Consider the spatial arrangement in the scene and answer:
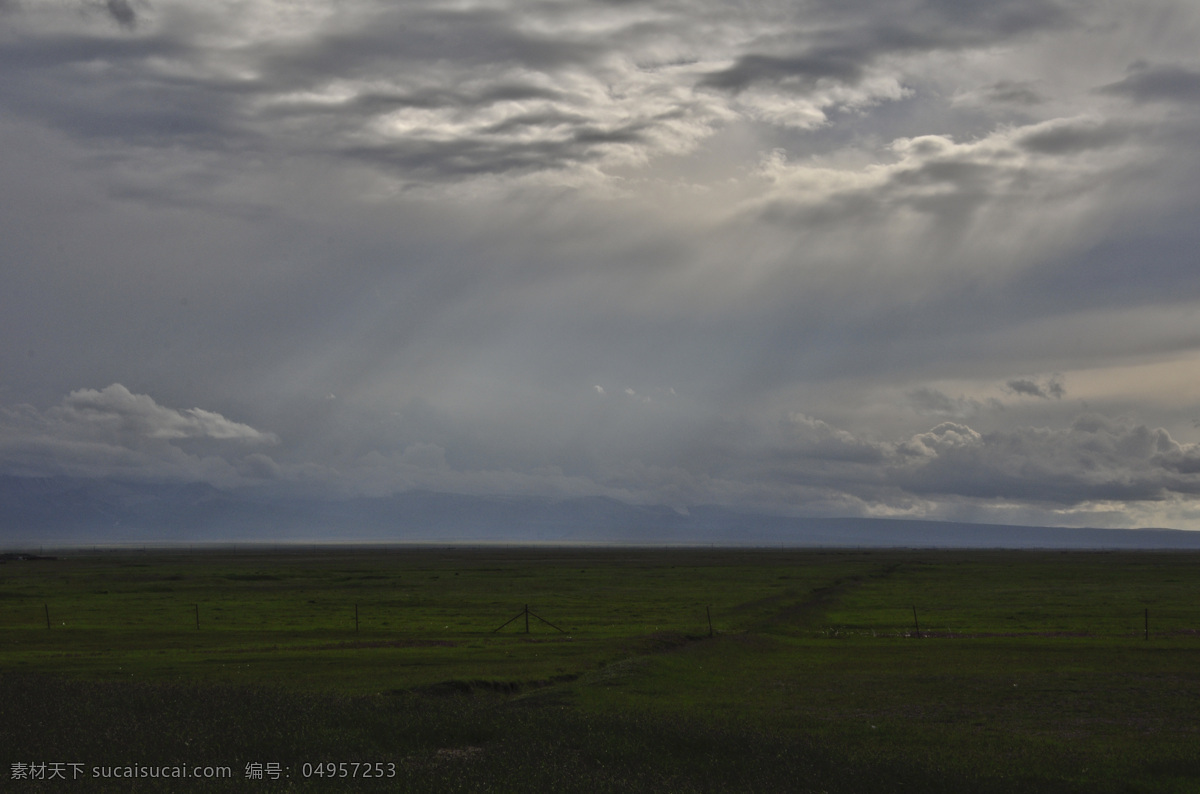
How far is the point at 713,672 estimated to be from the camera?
41.3 metres

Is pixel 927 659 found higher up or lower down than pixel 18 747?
lower down

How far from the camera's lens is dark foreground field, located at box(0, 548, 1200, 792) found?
2169 centimetres

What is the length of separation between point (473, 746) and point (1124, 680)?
30.0 meters

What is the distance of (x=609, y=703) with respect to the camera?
106 ft

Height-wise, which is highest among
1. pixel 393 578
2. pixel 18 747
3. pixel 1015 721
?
pixel 18 747

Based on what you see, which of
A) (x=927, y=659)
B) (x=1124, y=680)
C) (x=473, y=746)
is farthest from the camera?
(x=927, y=659)

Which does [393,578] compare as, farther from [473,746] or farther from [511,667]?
[473,746]

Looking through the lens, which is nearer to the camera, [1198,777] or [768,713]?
[1198,777]

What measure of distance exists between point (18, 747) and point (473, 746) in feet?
Result: 40.2

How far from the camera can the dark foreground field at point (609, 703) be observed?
21.7m

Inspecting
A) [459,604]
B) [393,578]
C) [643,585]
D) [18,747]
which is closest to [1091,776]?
[18,747]

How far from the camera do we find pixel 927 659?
4453cm

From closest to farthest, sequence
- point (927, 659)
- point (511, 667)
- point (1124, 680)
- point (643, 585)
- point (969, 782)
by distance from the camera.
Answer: point (969, 782), point (1124, 680), point (511, 667), point (927, 659), point (643, 585)

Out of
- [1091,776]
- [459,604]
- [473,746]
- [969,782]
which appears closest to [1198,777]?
[1091,776]
